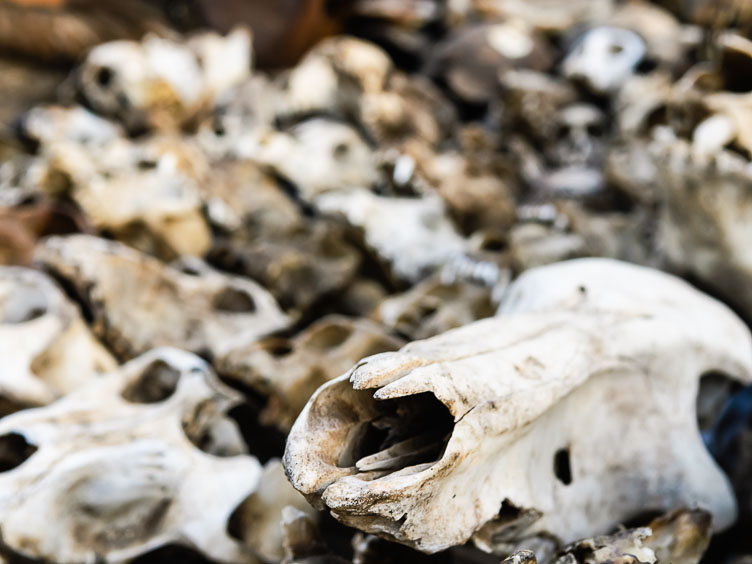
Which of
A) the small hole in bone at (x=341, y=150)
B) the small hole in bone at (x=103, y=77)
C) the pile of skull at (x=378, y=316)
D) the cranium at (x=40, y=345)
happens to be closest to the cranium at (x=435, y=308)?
the pile of skull at (x=378, y=316)

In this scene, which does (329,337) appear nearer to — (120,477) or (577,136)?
(120,477)

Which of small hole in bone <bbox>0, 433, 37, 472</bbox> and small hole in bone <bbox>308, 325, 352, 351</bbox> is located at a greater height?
small hole in bone <bbox>308, 325, 352, 351</bbox>

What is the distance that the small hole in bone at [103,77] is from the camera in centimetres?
147

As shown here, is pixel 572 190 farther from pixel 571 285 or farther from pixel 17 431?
pixel 17 431

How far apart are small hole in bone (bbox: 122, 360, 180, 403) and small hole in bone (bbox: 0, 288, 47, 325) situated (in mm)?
185

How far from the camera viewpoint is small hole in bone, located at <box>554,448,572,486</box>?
563mm

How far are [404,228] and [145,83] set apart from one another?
0.78 meters

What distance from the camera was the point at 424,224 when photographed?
1.10m

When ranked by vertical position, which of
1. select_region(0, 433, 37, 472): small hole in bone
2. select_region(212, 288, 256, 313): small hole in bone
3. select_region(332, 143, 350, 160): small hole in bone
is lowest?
select_region(212, 288, 256, 313): small hole in bone

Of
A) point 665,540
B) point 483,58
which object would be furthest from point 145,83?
point 665,540

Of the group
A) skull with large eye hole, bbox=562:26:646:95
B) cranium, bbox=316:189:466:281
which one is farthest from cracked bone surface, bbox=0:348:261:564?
skull with large eye hole, bbox=562:26:646:95

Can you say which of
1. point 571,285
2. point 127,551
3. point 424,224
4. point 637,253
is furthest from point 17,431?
point 637,253

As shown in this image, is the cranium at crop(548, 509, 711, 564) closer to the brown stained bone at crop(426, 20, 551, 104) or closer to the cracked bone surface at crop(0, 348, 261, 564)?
the cracked bone surface at crop(0, 348, 261, 564)

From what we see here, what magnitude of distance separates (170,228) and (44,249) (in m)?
0.24
